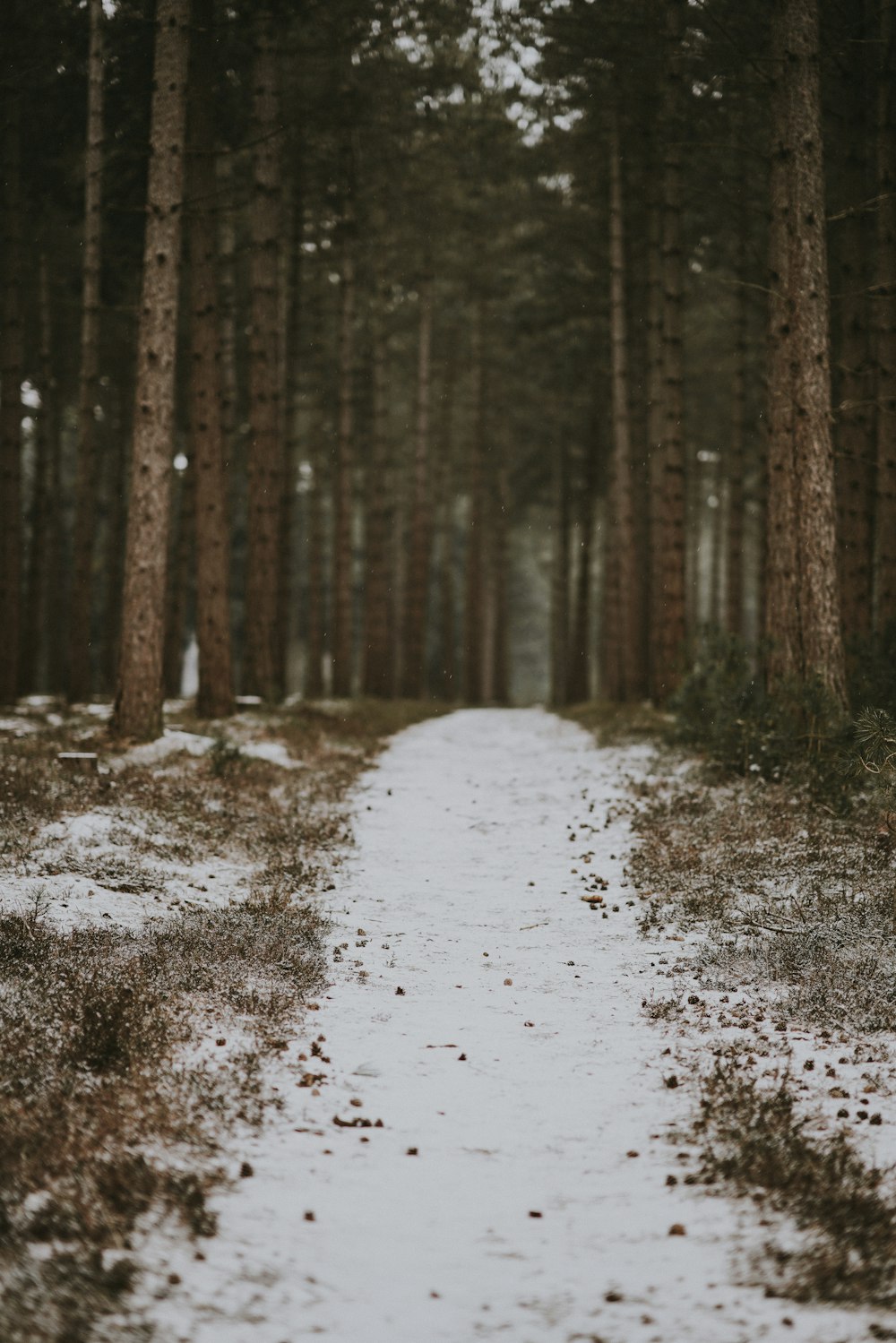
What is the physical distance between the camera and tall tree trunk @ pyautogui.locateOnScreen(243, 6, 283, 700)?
53.3ft

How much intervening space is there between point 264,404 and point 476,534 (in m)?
14.1

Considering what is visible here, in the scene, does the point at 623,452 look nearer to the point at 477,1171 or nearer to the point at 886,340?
the point at 886,340

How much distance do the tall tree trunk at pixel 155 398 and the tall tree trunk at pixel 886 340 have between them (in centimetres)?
898

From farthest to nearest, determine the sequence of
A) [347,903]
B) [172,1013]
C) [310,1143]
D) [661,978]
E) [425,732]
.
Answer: [425,732] < [347,903] < [661,978] < [172,1013] < [310,1143]

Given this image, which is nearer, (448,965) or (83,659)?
(448,965)

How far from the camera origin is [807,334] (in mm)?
10734

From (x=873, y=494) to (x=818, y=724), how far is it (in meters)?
8.45

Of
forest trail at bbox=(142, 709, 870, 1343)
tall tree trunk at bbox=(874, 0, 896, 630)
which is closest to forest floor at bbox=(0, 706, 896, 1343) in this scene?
forest trail at bbox=(142, 709, 870, 1343)

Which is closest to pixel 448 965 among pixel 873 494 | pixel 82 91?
pixel 873 494

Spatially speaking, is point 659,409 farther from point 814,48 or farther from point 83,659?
point 83,659

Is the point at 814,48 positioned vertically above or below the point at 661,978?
above

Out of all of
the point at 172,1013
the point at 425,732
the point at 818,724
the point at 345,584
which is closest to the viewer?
the point at 172,1013

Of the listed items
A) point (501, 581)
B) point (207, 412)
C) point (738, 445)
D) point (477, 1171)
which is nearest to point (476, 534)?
point (501, 581)

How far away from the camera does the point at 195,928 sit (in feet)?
21.1
